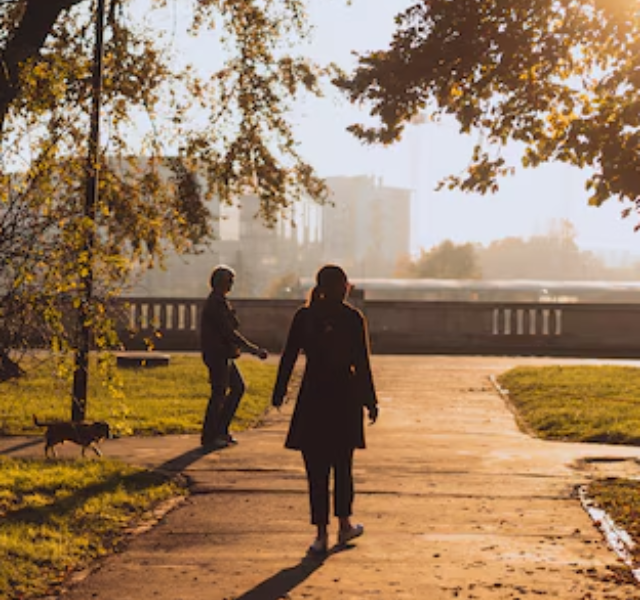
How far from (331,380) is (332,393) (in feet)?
0.26

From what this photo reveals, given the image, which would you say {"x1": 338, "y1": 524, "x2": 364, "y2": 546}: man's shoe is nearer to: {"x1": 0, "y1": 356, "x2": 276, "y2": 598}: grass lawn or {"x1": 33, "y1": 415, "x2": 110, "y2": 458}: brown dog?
{"x1": 0, "y1": 356, "x2": 276, "y2": 598}: grass lawn

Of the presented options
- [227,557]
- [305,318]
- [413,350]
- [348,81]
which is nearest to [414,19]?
[348,81]

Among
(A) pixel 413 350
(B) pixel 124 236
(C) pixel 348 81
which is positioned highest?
(C) pixel 348 81

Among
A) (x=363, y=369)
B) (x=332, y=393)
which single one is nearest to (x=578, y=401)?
(x=363, y=369)

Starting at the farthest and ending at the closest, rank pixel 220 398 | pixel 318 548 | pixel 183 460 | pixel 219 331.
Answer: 1. pixel 220 398
2. pixel 219 331
3. pixel 183 460
4. pixel 318 548

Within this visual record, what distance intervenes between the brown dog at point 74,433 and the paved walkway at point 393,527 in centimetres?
44

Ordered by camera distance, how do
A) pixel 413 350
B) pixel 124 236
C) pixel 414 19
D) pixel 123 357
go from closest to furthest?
pixel 414 19 → pixel 124 236 → pixel 123 357 → pixel 413 350

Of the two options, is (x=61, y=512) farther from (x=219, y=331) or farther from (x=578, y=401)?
(x=578, y=401)

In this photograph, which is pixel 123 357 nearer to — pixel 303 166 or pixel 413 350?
pixel 303 166

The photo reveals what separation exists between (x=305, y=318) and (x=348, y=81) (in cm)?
514

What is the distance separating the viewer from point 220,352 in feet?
40.3

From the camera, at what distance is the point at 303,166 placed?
18.8 metres

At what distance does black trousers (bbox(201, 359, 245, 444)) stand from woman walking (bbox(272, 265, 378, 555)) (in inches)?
168

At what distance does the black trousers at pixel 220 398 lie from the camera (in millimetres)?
12352
